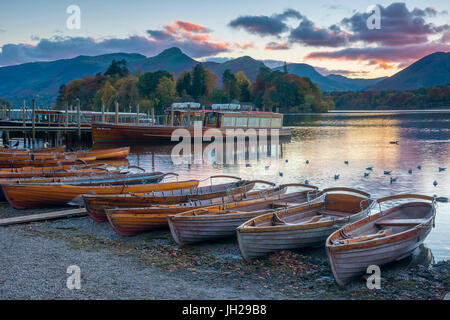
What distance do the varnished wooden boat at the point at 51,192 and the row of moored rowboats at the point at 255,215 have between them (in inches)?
1.4

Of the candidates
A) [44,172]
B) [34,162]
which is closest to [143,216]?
[44,172]

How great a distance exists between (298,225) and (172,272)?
3.59 m

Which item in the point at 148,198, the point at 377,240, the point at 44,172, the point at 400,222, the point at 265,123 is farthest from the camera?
the point at 265,123

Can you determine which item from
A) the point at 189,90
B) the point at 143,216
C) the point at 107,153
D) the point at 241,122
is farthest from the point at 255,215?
the point at 189,90

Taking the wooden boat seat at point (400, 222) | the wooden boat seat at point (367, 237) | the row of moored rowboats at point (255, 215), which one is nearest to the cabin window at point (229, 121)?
the row of moored rowboats at point (255, 215)

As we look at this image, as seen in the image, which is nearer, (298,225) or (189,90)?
(298,225)

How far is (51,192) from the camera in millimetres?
16688

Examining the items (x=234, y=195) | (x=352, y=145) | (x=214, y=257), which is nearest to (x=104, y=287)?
(x=214, y=257)

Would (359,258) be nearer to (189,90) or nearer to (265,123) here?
(265,123)

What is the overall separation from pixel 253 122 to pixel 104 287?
48109 millimetres

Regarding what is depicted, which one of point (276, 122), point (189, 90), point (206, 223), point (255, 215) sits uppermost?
point (189, 90)

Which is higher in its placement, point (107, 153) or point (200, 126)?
point (200, 126)

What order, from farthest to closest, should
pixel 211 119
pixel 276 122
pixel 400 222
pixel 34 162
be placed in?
pixel 276 122 < pixel 211 119 < pixel 34 162 < pixel 400 222

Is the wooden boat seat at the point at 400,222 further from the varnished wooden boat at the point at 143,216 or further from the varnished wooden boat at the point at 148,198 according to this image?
the varnished wooden boat at the point at 148,198
